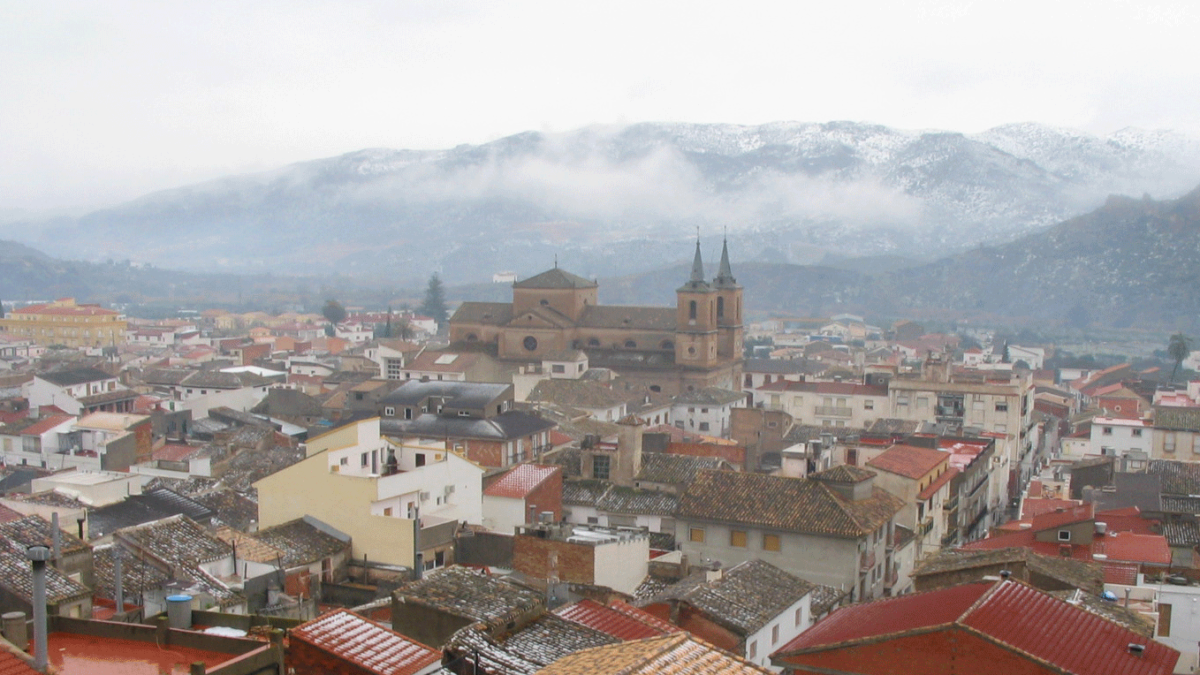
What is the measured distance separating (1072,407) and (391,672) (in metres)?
68.5

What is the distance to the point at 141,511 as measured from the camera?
27328mm

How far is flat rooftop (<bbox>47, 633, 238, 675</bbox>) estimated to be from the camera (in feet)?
36.0

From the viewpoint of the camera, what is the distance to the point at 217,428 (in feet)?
171

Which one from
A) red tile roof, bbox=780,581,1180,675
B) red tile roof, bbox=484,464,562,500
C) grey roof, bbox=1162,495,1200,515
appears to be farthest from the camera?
red tile roof, bbox=484,464,562,500

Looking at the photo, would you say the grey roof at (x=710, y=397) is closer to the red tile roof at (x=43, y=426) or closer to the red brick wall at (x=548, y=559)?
the red tile roof at (x=43, y=426)

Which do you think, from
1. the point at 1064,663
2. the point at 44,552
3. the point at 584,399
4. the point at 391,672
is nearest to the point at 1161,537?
the point at 1064,663

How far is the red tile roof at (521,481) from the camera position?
2958 cm

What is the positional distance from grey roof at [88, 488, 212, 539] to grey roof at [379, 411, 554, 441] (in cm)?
1018

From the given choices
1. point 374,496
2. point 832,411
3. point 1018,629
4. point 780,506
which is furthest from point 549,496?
point 832,411

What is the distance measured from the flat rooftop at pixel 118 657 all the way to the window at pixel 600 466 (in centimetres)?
2283

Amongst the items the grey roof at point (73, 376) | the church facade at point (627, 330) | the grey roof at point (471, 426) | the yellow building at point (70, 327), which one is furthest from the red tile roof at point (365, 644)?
the yellow building at point (70, 327)

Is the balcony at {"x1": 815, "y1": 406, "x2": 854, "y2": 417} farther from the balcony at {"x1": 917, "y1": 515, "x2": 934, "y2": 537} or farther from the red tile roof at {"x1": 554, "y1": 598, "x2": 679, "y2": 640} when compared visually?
the red tile roof at {"x1": 554, "y1": 598, "x2": 679, "y2": 640}

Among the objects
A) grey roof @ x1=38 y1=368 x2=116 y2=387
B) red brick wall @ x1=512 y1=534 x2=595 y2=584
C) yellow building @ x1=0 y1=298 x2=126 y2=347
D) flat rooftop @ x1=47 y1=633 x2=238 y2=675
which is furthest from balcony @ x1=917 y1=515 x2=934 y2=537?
yellow building @ x1=0 y1=298 x2=126 y2=347

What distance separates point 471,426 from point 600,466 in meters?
6.02
